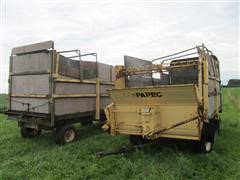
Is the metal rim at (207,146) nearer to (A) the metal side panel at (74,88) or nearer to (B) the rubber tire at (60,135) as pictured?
(B) the rubber tire at (60,135)

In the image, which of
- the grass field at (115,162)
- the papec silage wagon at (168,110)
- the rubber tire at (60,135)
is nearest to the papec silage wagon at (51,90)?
Result: the rubber tire at (60,135)

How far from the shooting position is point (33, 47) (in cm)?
771

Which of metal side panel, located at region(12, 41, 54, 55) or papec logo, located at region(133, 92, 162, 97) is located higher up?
metal side panel, located at region(12, 41, 54, 55)

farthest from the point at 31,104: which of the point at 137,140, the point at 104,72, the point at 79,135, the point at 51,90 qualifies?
the point at 137,140

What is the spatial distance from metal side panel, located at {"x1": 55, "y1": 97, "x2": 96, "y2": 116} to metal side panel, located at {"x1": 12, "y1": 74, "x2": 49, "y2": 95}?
0.51 meters

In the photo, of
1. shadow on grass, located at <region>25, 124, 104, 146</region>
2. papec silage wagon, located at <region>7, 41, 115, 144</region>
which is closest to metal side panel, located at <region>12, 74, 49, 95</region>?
papec silage wagon, located at <region>7, 41, 115, 144</region>

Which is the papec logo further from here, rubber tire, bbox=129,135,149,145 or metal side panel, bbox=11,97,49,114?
metal side panel, bbox=11,97,49,114

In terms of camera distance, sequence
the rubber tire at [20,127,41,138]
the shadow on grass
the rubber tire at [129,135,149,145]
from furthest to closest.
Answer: the rubber tire at [20,127,41,138], the shadow on grass, the rubber tire at [129,135,149,145]

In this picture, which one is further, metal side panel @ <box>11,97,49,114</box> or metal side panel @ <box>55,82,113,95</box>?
metal side panel @ <box>55,82,113,95</box>

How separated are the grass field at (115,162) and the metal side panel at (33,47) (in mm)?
2626

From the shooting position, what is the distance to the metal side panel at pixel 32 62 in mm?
7350

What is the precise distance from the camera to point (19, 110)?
8.18 meters

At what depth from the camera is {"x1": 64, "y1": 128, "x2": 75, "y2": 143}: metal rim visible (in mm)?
7689

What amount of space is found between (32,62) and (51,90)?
3.85 feet
